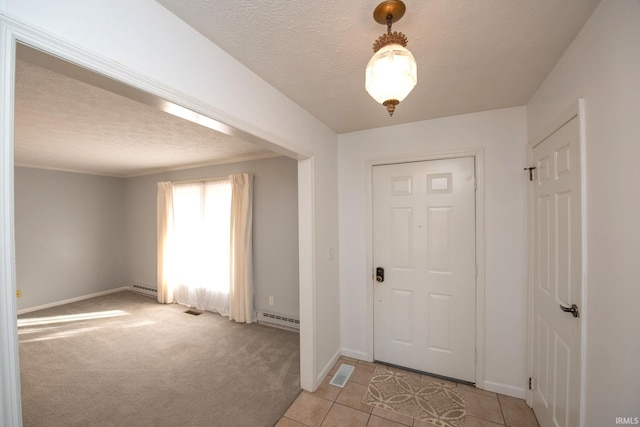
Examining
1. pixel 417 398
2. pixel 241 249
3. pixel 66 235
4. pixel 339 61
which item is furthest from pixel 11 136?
pixel 66 235

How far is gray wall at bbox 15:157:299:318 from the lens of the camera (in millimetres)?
3426

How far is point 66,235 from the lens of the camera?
439 cm

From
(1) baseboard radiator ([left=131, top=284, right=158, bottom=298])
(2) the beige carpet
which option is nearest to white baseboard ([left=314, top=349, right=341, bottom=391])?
(2) the beige carpet

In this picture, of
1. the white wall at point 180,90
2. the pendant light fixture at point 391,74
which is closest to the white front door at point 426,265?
the white wall at point 180,90

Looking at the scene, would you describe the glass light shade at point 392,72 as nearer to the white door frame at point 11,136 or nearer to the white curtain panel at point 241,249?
the white door frame at point 11,136

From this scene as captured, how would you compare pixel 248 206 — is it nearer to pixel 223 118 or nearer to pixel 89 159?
pixel 223 118

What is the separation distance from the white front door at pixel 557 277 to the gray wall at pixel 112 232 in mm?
2484

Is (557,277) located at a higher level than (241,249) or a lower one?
higher

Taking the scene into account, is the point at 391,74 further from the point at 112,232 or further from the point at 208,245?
the point at 112,232

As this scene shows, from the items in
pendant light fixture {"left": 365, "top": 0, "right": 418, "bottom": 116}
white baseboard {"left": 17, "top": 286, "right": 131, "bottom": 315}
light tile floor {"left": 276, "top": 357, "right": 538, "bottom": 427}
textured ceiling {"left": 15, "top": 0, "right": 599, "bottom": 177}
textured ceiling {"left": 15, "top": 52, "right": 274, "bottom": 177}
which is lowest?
white baseboard {"left": 17, "top": 286, "right": 131, "bottom": 315}

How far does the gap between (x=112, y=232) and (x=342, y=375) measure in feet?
17.7

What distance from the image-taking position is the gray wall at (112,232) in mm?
3426

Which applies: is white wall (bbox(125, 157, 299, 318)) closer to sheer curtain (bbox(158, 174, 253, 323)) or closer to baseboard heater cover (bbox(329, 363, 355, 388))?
sheer curtain (bbox(158, 174, 253, 323))

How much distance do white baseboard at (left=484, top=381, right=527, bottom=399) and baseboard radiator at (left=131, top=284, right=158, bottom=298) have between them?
530 centimetres
